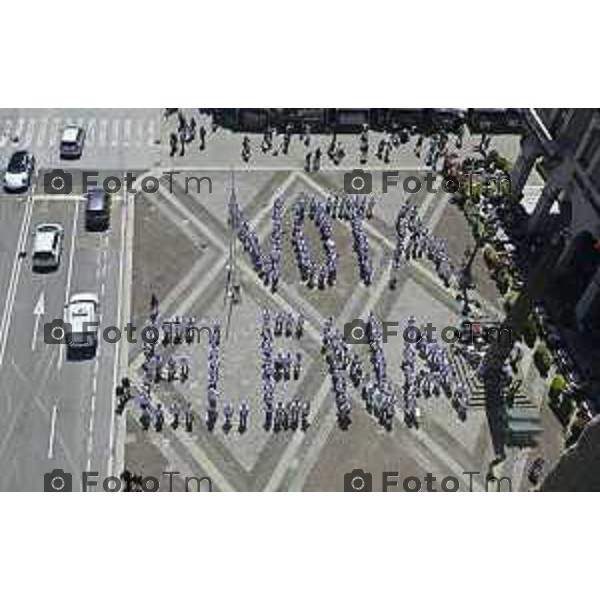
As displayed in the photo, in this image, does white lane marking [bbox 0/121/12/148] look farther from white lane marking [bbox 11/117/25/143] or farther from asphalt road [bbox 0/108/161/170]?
white lane marking [bbox 11/117/25/143]

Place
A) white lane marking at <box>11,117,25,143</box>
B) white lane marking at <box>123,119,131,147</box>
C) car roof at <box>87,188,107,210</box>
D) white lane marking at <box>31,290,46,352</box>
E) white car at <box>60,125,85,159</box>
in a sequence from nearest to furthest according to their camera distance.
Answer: white lane marking at <box>31,290,46,352</box>, car roof at <box>87,188,107,210</box>, white car at <box>60,125,85,159</box>, white lane marking at <box>11,117,25,143</box>, white lane marking at <box>123,119,131,147</box>

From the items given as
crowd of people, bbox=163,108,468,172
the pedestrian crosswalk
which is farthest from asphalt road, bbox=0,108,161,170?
crowd of people, bbox=163,108,468,172

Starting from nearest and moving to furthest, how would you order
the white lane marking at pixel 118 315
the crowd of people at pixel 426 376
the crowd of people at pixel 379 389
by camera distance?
the white lane marking at pixel 118 315 → the crowd of people at pixel 379 389 → the crowd of people at pixel 426 376

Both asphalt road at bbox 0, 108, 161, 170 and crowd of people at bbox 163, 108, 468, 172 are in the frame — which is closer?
asphalt road at bbox 0, 108, 161, 170

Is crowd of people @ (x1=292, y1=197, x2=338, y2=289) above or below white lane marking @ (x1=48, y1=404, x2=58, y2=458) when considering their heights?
above

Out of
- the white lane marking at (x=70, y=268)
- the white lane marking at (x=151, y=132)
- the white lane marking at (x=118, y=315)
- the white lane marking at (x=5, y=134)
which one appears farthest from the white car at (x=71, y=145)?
the white lane marking at (x=118, y=315)

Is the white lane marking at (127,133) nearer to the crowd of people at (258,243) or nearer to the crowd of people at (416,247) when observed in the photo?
the crowd of people at (258,243)
